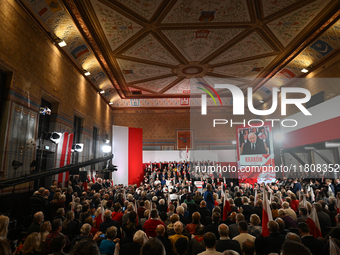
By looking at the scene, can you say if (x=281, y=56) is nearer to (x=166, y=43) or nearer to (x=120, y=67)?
(x=166, y=43)

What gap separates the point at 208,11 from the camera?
448 inches

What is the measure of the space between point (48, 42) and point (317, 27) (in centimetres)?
1412

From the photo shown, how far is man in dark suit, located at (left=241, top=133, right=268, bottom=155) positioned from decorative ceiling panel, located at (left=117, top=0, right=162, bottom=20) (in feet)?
33.4

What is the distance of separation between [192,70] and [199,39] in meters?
4.67

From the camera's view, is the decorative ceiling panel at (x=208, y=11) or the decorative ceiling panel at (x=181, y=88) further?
the decorative ceiling panel at (x=181, y=88)

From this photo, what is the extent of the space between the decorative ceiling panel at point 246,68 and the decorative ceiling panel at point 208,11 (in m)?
5.42

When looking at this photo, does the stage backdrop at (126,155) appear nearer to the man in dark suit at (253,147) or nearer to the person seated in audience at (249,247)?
the man in dark suit at (253,147)

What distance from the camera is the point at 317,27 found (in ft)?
40.2

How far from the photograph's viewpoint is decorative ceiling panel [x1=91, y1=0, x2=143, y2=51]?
36.1 feet

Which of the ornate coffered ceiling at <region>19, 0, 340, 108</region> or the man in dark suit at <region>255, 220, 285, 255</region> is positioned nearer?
the man in dark suit at <region>255, 220, 285, 255</region>

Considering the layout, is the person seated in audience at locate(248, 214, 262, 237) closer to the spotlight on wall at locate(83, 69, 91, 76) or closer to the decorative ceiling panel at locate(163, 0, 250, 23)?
the decorative ceiling panel at locate(163, 0, 250, 23)

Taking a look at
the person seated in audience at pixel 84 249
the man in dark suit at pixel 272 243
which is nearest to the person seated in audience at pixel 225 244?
the man in dark suit at pixel 272 243

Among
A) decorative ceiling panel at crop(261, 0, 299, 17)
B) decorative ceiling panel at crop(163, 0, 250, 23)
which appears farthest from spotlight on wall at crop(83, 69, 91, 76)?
decorative ceiling panel at crop(261, 0, 299, 17)

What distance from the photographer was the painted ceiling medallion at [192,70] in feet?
57.7
